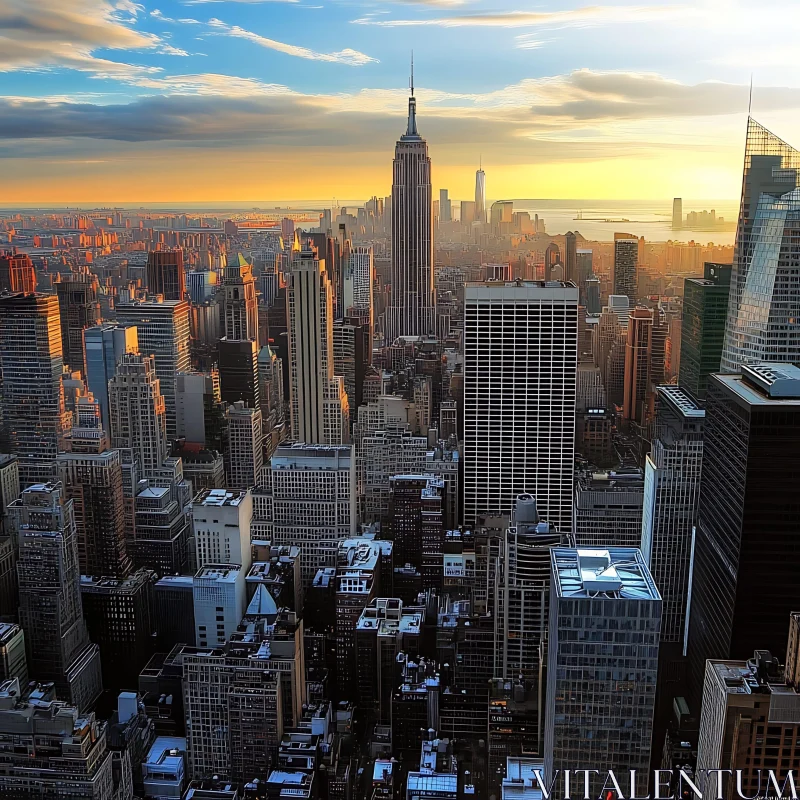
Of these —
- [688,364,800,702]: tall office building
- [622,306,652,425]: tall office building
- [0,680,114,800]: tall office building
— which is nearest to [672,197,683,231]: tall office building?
[688,364,800,702]: tall office building

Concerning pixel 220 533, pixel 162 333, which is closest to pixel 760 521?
pixel 220 533

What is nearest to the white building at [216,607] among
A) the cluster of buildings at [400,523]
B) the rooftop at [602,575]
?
the cluster of buildings at [400,523]

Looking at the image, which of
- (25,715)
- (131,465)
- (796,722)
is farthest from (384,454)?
(796,722)

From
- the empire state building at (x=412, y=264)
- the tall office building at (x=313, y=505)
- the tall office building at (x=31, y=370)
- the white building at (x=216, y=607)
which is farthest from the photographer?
the empire state building at (x=412, y=264)

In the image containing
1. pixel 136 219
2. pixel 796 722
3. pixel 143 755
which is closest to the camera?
pixel 796 722

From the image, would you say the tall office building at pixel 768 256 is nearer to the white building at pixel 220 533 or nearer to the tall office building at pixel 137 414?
the white building at pixel 220 533

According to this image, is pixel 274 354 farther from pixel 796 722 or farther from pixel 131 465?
pixel 796 722
